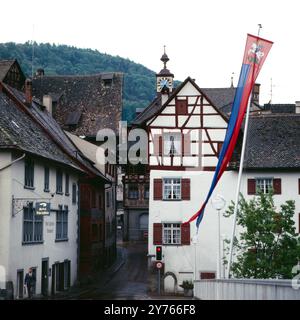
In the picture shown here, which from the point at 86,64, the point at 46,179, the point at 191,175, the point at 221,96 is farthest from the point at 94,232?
the point at 86,64

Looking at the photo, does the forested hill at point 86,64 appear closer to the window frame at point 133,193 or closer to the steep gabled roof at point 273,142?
the window frame at point 133,193

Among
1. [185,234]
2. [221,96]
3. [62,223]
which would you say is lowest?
[185,234]

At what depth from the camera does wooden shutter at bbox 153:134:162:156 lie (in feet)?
133

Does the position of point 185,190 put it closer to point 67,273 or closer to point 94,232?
point 67,273

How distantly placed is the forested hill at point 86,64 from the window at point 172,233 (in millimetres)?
64659

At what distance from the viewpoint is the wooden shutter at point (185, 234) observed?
39.8 m

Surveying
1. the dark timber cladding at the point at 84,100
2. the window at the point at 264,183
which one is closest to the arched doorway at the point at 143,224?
the dark timber cladding at the point at 84,100

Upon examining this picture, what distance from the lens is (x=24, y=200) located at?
31.7 m

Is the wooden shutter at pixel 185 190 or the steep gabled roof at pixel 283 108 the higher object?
the steep gabled roof at pixel 283 108

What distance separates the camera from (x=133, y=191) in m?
66.8

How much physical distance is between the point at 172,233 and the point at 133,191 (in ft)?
88.5

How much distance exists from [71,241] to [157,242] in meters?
5.38

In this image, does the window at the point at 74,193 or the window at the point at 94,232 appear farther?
the window at the point at 94,232

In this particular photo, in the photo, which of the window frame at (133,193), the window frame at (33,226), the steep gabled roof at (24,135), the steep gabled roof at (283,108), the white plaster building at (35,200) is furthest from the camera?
the steep gabled roof at (283,108)
